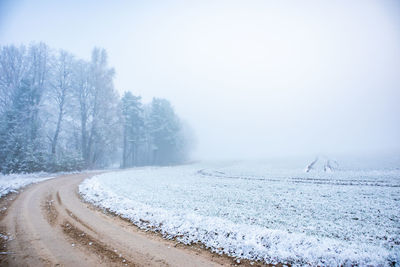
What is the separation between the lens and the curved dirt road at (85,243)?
5.35 m

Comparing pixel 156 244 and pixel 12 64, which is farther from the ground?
pixel 12 64

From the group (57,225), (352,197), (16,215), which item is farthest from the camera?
(352,197)

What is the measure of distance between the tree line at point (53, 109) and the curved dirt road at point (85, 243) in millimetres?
18623

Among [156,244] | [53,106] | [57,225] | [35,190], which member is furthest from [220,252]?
[53,106]

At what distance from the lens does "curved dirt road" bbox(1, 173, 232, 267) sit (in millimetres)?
5348

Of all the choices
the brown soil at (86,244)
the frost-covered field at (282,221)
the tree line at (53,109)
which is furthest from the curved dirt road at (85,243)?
the tree line at (53,109)

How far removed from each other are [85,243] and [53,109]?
104ft

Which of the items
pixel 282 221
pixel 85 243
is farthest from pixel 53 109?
pixel 282 221

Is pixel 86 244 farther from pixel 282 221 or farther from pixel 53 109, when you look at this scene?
pixel 53 109

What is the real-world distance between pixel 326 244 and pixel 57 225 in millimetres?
11076

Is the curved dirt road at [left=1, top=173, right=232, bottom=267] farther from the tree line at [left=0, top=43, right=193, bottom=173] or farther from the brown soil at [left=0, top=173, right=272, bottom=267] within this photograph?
the tree line at [left=0, top=43, right=193, bottom=173]

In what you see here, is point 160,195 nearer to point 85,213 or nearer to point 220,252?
point 85,213

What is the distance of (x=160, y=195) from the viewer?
42.4 feet

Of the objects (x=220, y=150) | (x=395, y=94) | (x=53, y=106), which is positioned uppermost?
(x=395, y=94)
